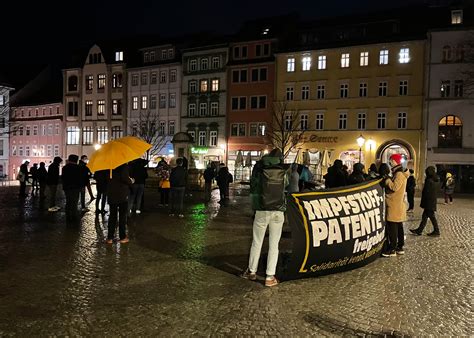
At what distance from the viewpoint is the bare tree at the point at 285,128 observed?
44.2 metres

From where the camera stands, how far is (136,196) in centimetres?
1469

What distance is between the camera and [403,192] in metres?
8.90

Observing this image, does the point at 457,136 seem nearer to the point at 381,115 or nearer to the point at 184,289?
the point at 381,115

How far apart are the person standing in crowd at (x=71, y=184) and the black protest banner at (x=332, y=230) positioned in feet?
25.5

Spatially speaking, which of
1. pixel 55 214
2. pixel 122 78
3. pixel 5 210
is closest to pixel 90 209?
pixel 55 214

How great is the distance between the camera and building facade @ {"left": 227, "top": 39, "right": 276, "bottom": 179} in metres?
47.4

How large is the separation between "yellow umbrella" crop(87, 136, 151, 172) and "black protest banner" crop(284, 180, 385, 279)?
13.6 feet

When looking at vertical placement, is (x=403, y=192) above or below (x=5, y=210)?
above

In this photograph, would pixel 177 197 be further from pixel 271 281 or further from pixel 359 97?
pixel 359 97

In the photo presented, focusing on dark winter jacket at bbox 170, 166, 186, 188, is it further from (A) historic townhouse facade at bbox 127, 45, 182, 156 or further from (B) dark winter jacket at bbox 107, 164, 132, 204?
(A) historic townhouse facade at bbox 127, 45, 182, 156

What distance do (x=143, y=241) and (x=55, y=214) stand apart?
593 cm

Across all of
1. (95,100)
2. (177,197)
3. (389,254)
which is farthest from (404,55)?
(95,100)

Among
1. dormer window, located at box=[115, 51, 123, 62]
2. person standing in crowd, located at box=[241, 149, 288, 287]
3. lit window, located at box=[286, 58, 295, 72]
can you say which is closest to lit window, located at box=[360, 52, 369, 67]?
lit window, located at box=[286, 58, 295, 72]

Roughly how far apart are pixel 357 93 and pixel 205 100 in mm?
17050
